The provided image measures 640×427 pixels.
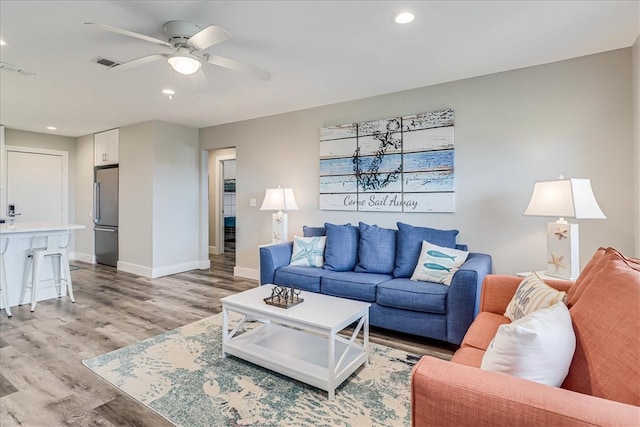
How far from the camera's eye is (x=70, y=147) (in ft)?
22.2

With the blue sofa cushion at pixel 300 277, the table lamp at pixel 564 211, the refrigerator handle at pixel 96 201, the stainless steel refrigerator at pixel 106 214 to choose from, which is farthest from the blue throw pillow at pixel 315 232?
the refrigerator handle at pixel 96 201

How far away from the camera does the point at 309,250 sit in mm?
3729

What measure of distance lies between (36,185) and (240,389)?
6622 millimetres

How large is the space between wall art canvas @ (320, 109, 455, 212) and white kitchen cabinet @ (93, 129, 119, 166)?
3.93 metres

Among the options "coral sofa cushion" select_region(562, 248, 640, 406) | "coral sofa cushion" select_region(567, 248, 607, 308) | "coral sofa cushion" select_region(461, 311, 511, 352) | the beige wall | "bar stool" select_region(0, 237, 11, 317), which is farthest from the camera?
the beige wall

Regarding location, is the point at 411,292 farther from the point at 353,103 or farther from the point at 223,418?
the point at 353,103

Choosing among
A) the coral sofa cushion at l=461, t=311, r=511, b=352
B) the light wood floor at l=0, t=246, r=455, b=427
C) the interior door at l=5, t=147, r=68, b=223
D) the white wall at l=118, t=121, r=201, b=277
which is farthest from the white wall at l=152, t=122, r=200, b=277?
the coral sofa cushion at l=461, t=311, r=511, b=352

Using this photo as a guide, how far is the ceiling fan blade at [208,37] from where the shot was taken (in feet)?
6.66

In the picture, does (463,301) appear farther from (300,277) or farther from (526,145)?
(526,145)

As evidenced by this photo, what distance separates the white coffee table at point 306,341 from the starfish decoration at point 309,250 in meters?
0.97

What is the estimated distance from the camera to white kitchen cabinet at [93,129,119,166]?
5863mm

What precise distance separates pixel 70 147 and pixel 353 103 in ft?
19.9

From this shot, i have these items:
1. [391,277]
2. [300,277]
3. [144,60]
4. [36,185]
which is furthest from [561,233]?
[36,185]

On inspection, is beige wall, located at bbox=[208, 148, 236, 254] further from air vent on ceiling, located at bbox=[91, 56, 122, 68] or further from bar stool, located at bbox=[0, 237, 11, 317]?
air vent on ceiling, located at bbox=[91, 56, 122, 68]
